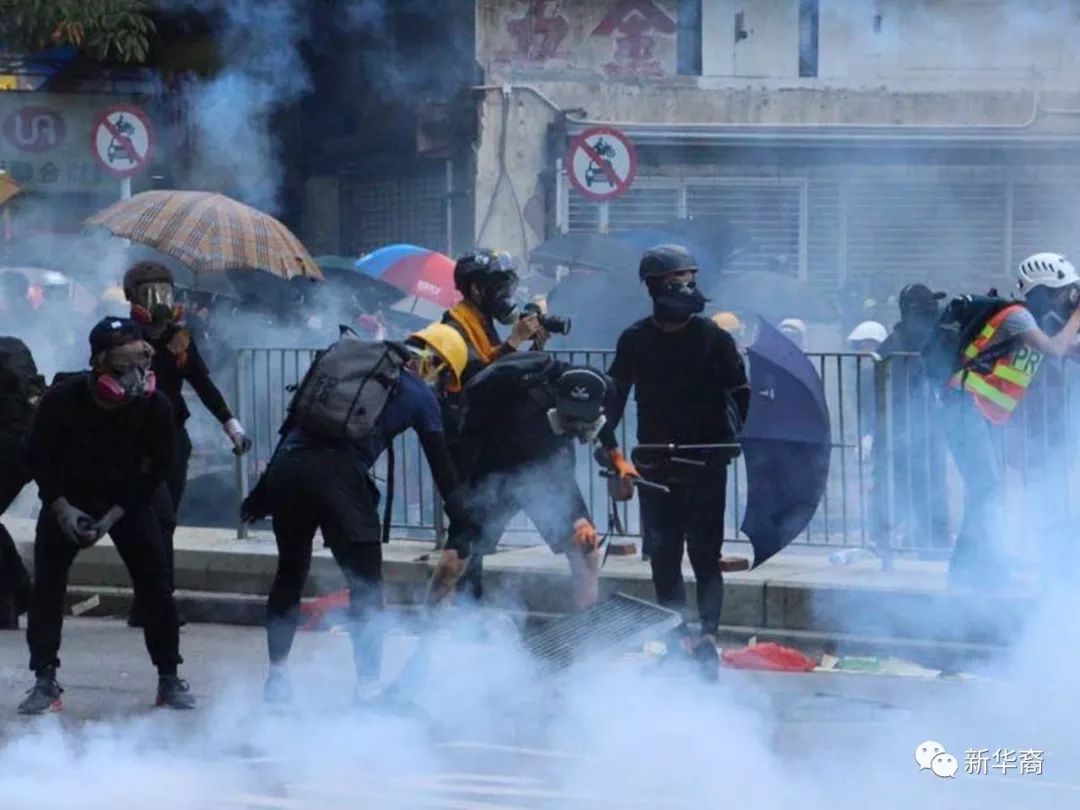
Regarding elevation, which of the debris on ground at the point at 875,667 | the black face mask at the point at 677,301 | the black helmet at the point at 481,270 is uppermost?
the black helmet at the point at 481,270

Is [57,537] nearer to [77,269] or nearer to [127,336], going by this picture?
[127,336]

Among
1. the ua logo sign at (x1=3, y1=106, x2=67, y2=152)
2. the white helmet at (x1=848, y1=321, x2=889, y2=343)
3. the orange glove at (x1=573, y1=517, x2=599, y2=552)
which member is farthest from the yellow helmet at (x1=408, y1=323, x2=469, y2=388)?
the ua logo sign at (x1=3, y1=106, x2=67, y2=152)

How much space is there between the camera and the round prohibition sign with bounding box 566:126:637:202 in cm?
1645

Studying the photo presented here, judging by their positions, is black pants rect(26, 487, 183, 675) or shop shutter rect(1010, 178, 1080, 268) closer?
black pants rect(26, 487, 183, 675)

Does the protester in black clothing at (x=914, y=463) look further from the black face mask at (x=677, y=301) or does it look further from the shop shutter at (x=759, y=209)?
the shop shutter at (x=759, y=209)

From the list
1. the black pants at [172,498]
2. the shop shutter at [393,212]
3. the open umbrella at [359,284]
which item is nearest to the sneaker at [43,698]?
the black pants at [172,498]

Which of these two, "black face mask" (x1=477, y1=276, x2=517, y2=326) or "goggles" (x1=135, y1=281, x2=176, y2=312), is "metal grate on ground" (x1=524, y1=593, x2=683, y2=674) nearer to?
"black face mask" (x1=477, y1=276, x2=517, y2=326)

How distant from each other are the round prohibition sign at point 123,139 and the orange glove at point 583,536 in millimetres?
8431

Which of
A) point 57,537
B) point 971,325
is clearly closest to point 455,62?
point 971,325

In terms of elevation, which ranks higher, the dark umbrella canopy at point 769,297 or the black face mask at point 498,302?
the black face mask at point 498,302

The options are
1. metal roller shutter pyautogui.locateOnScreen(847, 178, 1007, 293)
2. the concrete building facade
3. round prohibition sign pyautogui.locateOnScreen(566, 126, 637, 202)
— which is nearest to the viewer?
round prohibition sign pyautogui.locateOnScreen(566, 126, 637, 202)

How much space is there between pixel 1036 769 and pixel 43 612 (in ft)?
11.1

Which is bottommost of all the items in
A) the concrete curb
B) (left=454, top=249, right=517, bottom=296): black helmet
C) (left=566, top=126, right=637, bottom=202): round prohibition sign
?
the concrete curb

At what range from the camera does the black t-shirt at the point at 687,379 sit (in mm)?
7922
